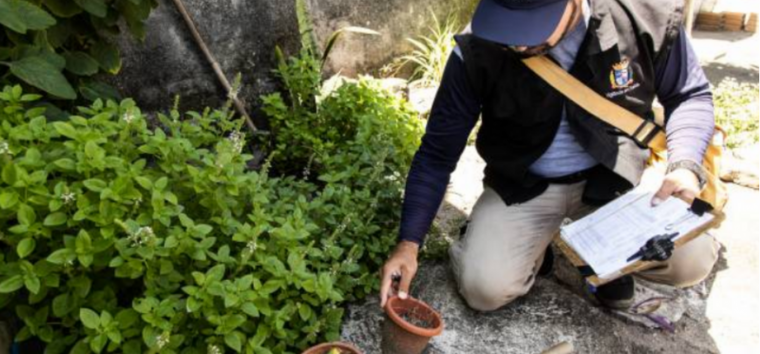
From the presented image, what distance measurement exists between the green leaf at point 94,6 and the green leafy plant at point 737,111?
173 inches

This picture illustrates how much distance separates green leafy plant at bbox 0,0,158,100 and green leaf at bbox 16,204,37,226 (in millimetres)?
699

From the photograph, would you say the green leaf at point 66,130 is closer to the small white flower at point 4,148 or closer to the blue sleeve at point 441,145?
the small white flower at point 4,148

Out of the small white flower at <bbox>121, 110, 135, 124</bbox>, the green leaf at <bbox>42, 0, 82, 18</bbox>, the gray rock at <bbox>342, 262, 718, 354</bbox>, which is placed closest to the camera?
the small white flower at <bbox>121, 110, 135, 124</bbox>

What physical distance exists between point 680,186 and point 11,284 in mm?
2479

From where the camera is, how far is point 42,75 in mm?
2582

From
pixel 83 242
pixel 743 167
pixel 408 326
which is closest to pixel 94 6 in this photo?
pixel 83 242

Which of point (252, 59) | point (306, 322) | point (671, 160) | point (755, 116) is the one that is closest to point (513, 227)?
point (671, 160)

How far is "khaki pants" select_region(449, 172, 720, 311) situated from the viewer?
122 inches

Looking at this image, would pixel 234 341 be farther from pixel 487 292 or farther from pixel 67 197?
pixel 487 292

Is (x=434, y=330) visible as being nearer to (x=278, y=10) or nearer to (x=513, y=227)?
(x=513, y=227)

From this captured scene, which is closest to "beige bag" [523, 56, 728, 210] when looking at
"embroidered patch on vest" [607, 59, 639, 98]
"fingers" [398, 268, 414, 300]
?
"embroidered patch on vest" [607, 59, 639, 98]

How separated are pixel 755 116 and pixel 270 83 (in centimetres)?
391

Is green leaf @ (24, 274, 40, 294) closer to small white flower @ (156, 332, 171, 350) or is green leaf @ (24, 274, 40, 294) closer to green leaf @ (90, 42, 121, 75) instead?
small white flower @ (156, 332, 171, 350)

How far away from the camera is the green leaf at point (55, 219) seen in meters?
2.00
